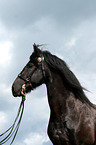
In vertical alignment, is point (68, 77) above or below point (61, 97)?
above

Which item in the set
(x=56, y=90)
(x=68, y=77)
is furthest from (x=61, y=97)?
(x=68, y=77)

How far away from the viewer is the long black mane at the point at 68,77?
725 cm

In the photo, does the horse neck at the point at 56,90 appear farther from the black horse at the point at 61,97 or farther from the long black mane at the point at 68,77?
the long black mane at the point at 68,77

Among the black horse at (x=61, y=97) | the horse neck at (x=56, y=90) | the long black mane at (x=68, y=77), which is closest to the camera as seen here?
the black horse at (x=61, y=97)

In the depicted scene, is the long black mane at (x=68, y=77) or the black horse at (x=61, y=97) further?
the long black mane at (x=68, y=77)

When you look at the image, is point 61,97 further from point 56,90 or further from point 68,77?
point 68,77

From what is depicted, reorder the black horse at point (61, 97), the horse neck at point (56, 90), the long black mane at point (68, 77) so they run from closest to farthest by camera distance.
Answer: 1. the black horse at point (61, 97)
2. the horse neck at point (56, 90)
3. the long black mane at point (68, 77)

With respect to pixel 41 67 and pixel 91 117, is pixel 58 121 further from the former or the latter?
pixel 41 67

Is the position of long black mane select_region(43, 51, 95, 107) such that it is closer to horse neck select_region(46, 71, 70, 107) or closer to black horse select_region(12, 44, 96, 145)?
black horse select_region(12, 44, 96, 145)

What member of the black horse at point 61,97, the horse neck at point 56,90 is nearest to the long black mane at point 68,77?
the black horse at point 61,97

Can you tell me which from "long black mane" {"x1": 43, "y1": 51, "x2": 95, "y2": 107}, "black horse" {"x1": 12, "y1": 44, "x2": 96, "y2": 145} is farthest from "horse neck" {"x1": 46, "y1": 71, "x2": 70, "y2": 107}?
"long black mane" {"x1": 43, "y1": 51, "x2": 95, "y2": 107}

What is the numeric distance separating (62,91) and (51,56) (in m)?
1.22

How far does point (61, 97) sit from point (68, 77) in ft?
2.16

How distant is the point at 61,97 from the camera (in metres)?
7.08
